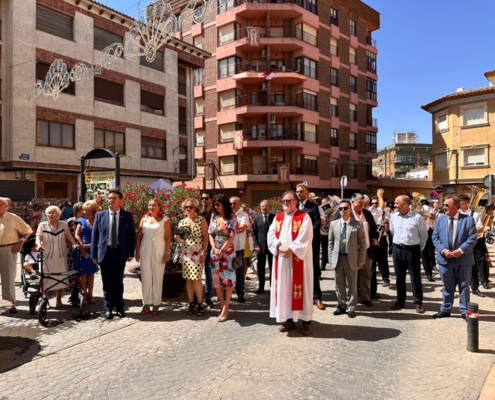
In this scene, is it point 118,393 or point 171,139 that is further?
point 171,139

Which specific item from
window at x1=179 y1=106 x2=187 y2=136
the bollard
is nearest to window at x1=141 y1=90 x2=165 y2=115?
window at x1=179 y1=106 x2=187 y2=136

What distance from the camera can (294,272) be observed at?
5.65 m

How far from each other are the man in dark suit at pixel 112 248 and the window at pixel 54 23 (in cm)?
1771

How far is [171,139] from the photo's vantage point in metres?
27.0

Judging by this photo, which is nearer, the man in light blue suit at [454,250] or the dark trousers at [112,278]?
the man in light blue suit at [454,250]

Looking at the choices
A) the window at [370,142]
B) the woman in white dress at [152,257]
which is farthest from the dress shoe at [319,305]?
the window at [370,142]

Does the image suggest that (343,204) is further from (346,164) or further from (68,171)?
(346,164)

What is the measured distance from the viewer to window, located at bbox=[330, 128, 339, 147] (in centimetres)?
3834

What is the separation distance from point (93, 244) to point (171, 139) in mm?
21087

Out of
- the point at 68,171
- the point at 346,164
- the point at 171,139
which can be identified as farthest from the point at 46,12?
the point at 346,164

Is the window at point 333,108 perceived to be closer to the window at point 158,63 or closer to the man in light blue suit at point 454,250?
the window at point 158,63

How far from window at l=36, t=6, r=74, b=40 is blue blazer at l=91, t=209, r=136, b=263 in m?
17.7

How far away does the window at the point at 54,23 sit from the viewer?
20.0m

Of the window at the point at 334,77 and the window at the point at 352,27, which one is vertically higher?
the window at the point at 352,27
